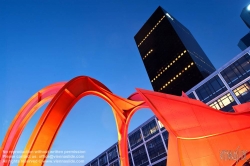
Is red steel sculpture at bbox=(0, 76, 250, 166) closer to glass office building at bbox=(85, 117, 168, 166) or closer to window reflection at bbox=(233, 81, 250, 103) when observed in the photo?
window reflection at bbox=(233, 81, 250, 103)

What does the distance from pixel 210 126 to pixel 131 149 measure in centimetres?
4473

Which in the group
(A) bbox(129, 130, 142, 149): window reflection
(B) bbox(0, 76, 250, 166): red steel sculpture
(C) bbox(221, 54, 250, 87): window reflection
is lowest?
(B) bbox(0, 76, 250, 166): red steel sculpture

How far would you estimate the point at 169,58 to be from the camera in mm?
81125

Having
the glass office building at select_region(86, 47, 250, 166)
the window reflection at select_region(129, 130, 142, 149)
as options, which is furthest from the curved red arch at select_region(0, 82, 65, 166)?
the window reflection at select_region(129, 130, 142, 149)

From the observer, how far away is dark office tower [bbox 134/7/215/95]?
71875mm

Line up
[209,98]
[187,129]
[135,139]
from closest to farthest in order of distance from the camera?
[187,129] < [209,98] < [135,139]

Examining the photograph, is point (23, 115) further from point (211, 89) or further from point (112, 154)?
point (112, 154)

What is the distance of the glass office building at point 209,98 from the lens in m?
33.1

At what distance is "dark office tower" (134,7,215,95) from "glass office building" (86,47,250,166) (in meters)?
31.3

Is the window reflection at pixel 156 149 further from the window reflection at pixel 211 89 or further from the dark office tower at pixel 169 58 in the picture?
the dark office tower at pixel 169 58

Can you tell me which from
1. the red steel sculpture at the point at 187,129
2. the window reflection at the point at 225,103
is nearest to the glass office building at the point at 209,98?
the window reflection at the point at 225,103

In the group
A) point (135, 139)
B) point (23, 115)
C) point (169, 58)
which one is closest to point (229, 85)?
point (135, 139)

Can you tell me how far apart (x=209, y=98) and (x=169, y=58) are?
46.3 meters

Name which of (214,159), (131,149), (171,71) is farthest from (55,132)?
(171,71)
